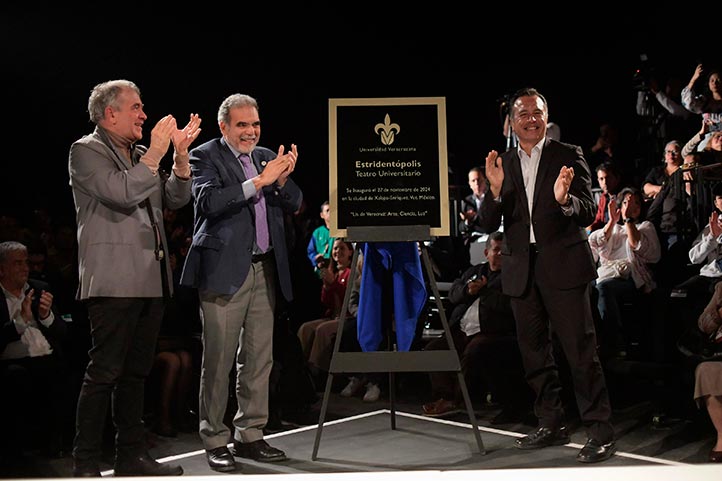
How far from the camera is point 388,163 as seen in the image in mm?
3617

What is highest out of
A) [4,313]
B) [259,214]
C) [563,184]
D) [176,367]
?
[563,184]

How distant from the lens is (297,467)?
3.45 m

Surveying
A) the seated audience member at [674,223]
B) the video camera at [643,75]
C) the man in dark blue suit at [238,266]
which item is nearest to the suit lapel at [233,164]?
the man in dark blue suit at [238,266]

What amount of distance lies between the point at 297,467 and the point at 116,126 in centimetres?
162

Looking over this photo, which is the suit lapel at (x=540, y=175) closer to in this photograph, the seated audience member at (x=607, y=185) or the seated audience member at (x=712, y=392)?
the seated audience member at (x=712, y=392)

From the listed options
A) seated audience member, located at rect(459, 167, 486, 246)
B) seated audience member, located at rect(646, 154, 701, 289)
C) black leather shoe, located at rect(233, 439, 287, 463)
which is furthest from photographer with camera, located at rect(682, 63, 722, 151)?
Answer: black leather shoe, located at rect(233, 439, 287, 463)

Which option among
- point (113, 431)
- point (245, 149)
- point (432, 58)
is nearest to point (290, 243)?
point (245, 149)

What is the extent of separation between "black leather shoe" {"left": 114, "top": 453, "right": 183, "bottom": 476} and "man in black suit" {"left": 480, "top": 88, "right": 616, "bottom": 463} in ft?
5.35

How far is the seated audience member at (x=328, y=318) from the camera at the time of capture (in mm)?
5555

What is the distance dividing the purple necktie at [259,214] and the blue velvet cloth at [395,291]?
0.57 meters

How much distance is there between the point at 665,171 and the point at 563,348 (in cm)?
344

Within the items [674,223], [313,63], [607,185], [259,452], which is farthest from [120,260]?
[313,63]

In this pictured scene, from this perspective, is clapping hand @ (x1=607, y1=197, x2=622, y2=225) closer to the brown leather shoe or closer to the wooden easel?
the brown leather shoe

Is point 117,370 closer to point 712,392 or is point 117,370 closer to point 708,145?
point 712,392
